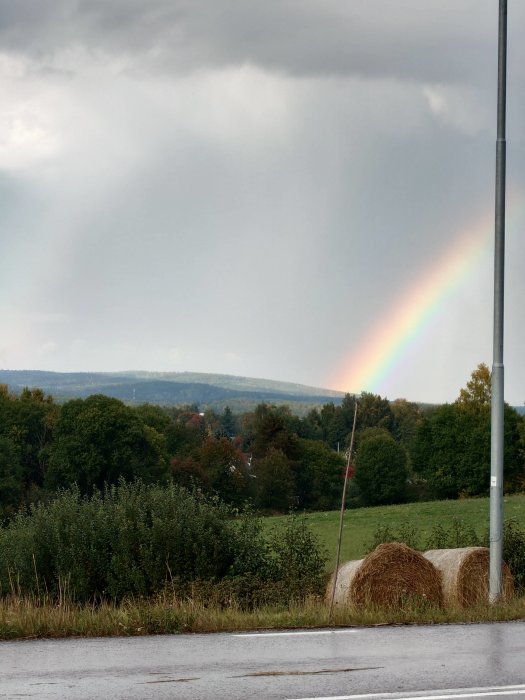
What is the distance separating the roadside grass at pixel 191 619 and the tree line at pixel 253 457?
7422 cm

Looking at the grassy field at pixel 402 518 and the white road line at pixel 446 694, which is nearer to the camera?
the white road line at pixel 446 694

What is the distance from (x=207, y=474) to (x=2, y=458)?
78.3 ft

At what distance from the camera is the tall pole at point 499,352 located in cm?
1534

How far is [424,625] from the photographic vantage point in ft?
41.7

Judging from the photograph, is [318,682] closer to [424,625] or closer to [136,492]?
[424,625]

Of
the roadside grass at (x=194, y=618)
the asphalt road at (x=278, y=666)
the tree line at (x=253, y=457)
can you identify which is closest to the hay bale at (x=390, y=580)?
the roadside grass at (x=194, y=618)

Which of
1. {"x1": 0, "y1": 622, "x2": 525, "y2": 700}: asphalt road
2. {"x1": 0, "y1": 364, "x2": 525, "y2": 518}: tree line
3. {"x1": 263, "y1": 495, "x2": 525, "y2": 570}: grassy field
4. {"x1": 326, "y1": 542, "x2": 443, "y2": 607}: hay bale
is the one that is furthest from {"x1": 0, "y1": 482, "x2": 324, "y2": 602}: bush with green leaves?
{"x1": 0, "y1": 364, "x2": 525, "y2": 518}: tree line

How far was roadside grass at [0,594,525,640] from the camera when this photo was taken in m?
11.7

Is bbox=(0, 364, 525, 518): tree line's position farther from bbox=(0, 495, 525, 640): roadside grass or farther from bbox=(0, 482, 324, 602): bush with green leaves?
bbox=(0, 495, 525, 640): roadside grass

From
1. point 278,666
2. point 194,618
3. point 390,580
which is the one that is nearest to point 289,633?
point 194,618

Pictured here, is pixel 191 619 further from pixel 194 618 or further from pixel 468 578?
pixel 468 578

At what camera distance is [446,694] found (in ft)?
26.9

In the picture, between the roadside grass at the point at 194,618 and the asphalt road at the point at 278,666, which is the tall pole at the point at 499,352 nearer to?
the roadside grass at the point at 194,618

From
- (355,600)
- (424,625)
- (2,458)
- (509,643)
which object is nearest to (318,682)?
(509,643)
